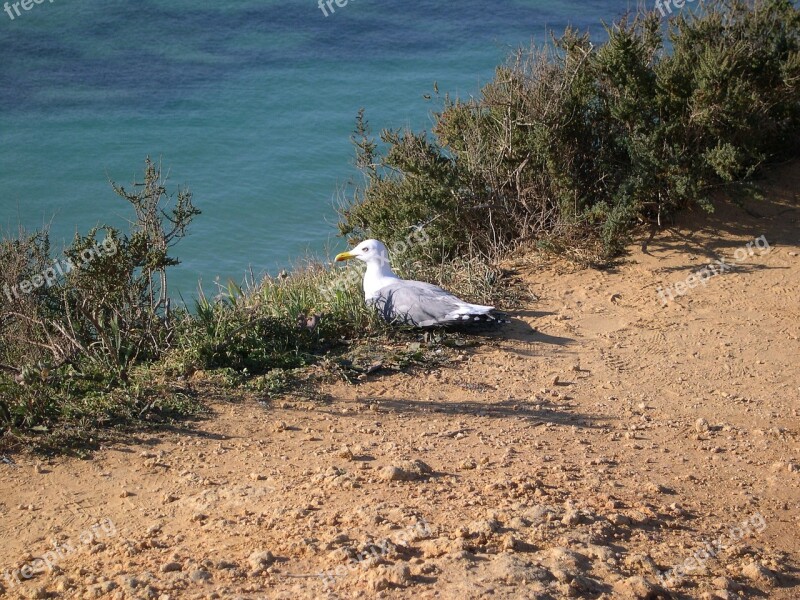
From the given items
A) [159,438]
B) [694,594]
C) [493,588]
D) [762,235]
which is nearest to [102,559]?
[159,438]

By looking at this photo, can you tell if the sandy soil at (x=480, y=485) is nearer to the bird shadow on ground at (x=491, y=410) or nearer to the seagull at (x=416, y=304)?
the bird shadow on ground at (x=491, y=410)

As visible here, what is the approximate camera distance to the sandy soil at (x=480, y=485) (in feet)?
15.5

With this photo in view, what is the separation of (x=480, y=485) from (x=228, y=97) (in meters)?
16.7

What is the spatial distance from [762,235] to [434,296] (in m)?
3.81

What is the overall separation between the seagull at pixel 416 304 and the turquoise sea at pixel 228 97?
605 centimetres

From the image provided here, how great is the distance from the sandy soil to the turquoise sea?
7.28m

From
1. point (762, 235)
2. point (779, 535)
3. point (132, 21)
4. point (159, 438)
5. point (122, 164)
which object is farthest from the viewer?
point (132, 21)

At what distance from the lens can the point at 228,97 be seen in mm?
20906

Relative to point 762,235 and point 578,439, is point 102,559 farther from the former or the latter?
point 762,235

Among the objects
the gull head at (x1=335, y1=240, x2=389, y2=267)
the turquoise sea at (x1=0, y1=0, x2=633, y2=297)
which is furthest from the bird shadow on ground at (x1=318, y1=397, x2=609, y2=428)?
the turquoise sea at (x1=0, y1=0, x2=633, y2=297)

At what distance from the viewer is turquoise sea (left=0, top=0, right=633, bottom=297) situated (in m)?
16.2

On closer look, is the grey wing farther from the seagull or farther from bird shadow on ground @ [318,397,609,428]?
bird shadow on ground @ [318,397,609,428]

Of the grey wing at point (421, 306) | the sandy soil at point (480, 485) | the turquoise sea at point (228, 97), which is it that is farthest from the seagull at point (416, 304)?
the turquoise sea at point (228, 97)

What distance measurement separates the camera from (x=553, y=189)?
987 cm
